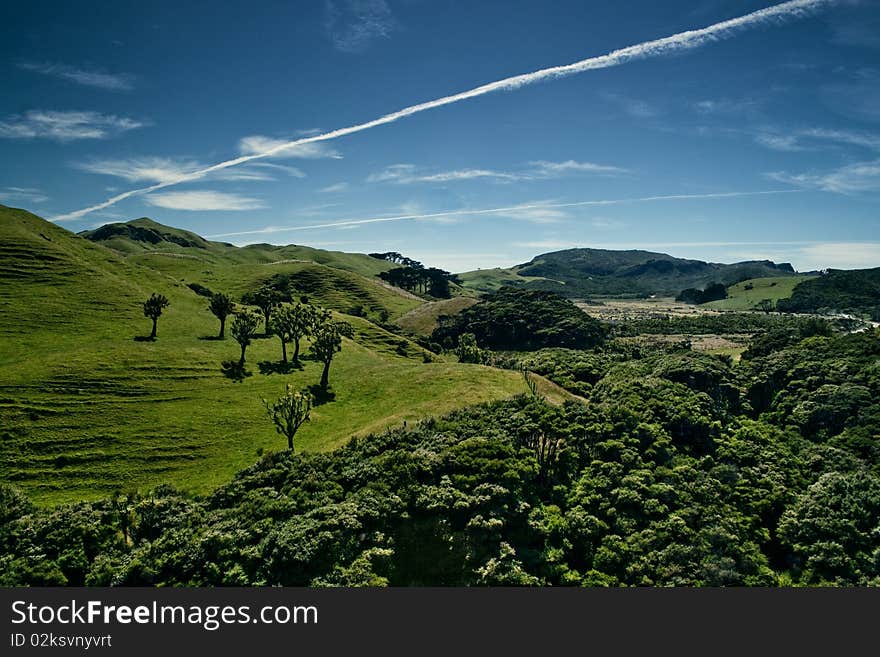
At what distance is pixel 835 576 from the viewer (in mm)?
44844

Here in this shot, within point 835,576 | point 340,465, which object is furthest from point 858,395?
point 340,465

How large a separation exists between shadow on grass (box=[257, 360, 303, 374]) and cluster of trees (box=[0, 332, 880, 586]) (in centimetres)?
3365

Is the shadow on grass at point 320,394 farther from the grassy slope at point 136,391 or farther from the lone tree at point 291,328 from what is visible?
the lone tree at point 291,328

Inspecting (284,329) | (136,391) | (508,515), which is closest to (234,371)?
(284,329)

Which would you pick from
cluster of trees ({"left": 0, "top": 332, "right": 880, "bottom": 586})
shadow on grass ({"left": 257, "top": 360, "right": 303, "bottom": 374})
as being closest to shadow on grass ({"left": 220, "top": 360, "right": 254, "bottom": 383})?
shadow on grass ({"left": 257, "top": 360, "right": 303, "bottom": 374})

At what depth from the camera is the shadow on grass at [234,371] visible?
94231mm

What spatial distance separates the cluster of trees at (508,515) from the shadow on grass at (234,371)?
3051cm

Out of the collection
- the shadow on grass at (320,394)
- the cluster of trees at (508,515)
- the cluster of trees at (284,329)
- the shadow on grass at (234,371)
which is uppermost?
the cluster of trees at (284,329)

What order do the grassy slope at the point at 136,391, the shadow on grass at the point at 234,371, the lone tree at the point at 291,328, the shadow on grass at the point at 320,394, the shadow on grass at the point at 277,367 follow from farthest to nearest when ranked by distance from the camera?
1. the lone tree at the point at 291,328
2. the shadow on grass at the point at 277,367
3. the shadow on grass at the point at 234,371
4. the shadow on grass at the point at 320,394
5. the grassy slope at the point at 136,391

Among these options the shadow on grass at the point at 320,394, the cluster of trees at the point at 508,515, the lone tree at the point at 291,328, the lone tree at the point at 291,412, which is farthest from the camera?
the lone tree at the point at 291,328

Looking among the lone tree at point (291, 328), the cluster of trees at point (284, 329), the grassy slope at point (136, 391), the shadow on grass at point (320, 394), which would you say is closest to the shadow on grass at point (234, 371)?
the cluster of trees at point (284, 329)

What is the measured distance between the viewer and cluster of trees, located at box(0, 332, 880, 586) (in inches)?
1547

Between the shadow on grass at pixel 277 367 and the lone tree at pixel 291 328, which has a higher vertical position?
the lone tree at pixel 291 328

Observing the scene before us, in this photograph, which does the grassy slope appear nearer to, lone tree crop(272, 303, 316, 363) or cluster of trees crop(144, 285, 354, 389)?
cluster of trees crop(144, 285, 354, 389)
